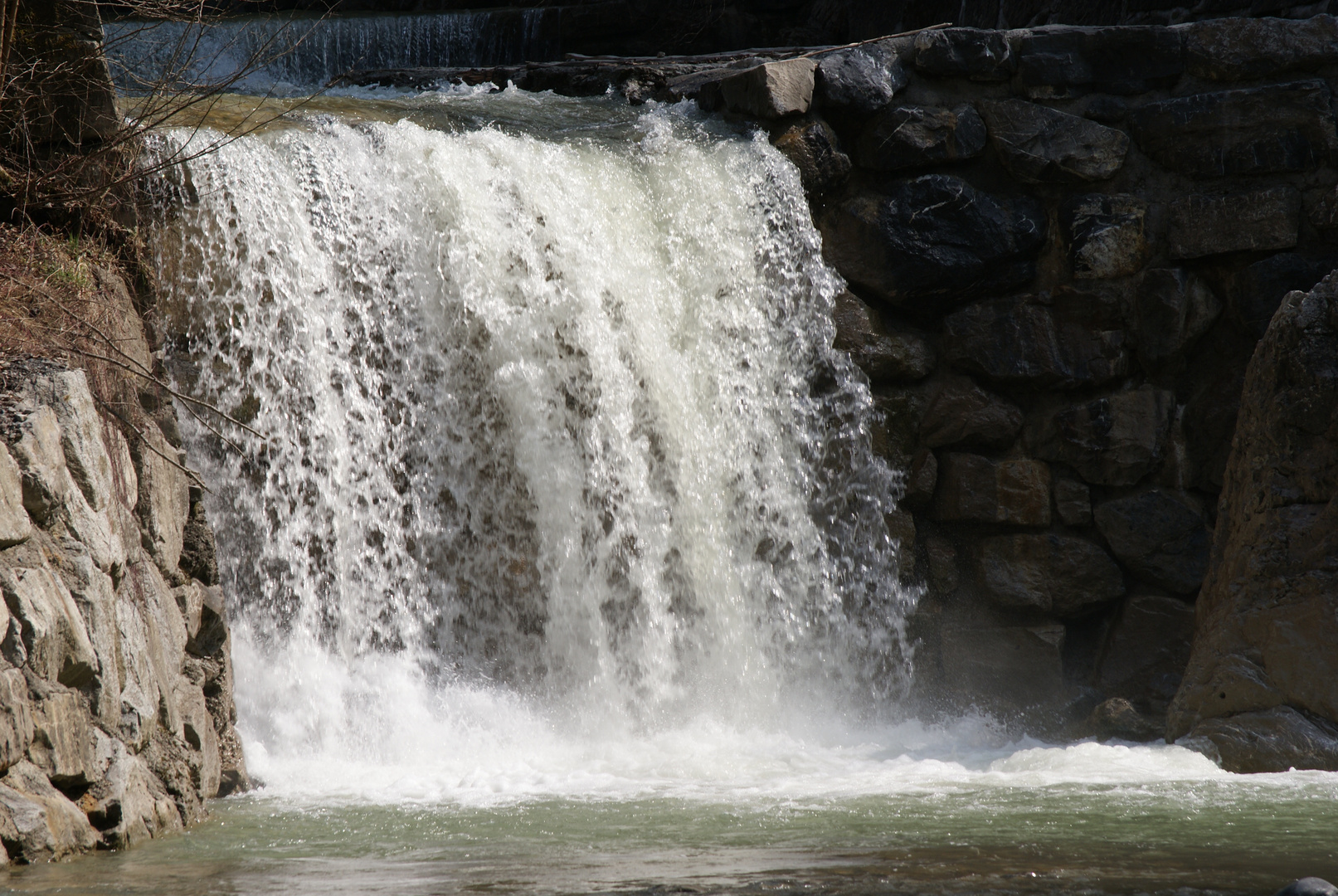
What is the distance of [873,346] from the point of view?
24.5 ft

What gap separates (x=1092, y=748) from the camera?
5.80 m

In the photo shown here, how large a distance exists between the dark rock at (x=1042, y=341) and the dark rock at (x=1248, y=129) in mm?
1107

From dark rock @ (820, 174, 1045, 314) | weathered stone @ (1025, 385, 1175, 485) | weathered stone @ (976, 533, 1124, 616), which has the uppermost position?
dark rock @ (820, 174, 1045, 314)

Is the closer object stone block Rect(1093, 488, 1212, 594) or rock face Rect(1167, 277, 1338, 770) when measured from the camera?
rock face Rect(1167, 277, 1338, 770)

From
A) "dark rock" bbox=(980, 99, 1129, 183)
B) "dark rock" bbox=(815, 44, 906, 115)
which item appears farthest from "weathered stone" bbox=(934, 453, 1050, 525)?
"dark rock" bbox=(815, 44, 906, 115)

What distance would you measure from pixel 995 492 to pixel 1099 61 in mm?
2828

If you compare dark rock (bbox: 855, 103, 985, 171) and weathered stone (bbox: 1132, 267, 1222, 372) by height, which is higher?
dark rock (bbox: 855, 103, 985, 171)

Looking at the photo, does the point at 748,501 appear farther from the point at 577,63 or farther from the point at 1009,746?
the point at 577,63

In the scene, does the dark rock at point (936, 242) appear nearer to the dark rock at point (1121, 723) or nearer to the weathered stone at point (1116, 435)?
the weathered stone at point (1116, 435)

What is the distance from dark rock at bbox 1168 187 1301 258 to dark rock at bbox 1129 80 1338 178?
0.18 m

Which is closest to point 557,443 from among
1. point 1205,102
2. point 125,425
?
point 125,425

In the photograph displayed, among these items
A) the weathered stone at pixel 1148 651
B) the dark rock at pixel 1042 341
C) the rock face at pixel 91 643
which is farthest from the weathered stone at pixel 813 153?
the rock face at pixel 91 643

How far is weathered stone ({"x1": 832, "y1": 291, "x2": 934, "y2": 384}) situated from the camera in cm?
748

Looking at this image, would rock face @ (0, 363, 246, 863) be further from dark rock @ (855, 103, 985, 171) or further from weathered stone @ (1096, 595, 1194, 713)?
weathered stone @ (1096, 595, 1194, 713)
